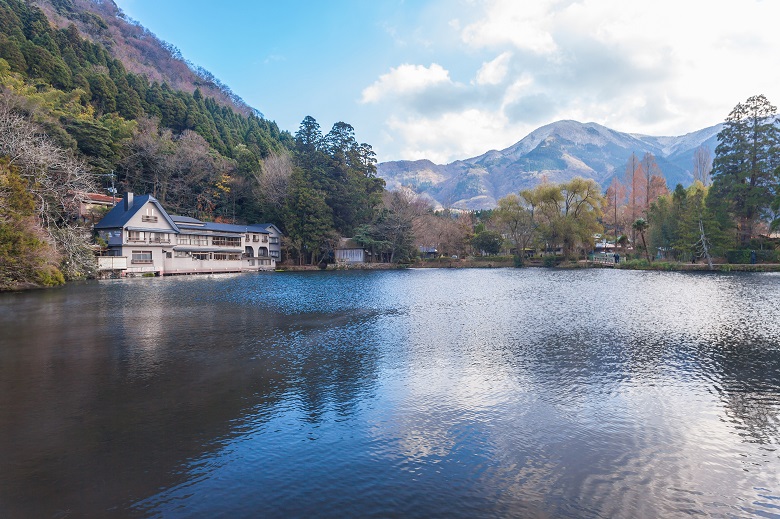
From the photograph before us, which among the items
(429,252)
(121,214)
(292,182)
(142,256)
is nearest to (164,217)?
(121,214)

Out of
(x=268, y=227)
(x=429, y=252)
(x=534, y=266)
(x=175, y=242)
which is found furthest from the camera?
(x=429, y=252)

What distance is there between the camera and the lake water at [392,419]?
201 inches

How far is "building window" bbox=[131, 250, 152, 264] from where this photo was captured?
4194 cm

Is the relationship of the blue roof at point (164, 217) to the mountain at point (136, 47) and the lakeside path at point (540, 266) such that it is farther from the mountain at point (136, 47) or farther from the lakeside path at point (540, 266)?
the mountain at point (136, 47)

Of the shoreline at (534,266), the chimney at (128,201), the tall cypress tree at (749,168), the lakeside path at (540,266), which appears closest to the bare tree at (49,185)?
the shoreline at (534,266)

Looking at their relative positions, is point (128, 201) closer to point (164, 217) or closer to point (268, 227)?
point (164, 217)

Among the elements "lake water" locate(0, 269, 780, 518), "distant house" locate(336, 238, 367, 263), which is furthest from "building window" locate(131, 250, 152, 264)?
"lake water" locate(0, 269, 780, 518)

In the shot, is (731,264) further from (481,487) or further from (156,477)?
(156,477)

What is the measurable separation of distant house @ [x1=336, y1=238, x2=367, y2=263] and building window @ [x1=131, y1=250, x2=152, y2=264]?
2320 cm

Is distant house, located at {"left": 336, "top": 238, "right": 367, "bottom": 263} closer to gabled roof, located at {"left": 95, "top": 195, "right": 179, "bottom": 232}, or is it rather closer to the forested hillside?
the forested hillside

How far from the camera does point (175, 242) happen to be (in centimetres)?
4644

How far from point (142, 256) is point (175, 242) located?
173 inches

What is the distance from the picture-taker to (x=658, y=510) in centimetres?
484

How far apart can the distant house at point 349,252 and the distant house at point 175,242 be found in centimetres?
887
